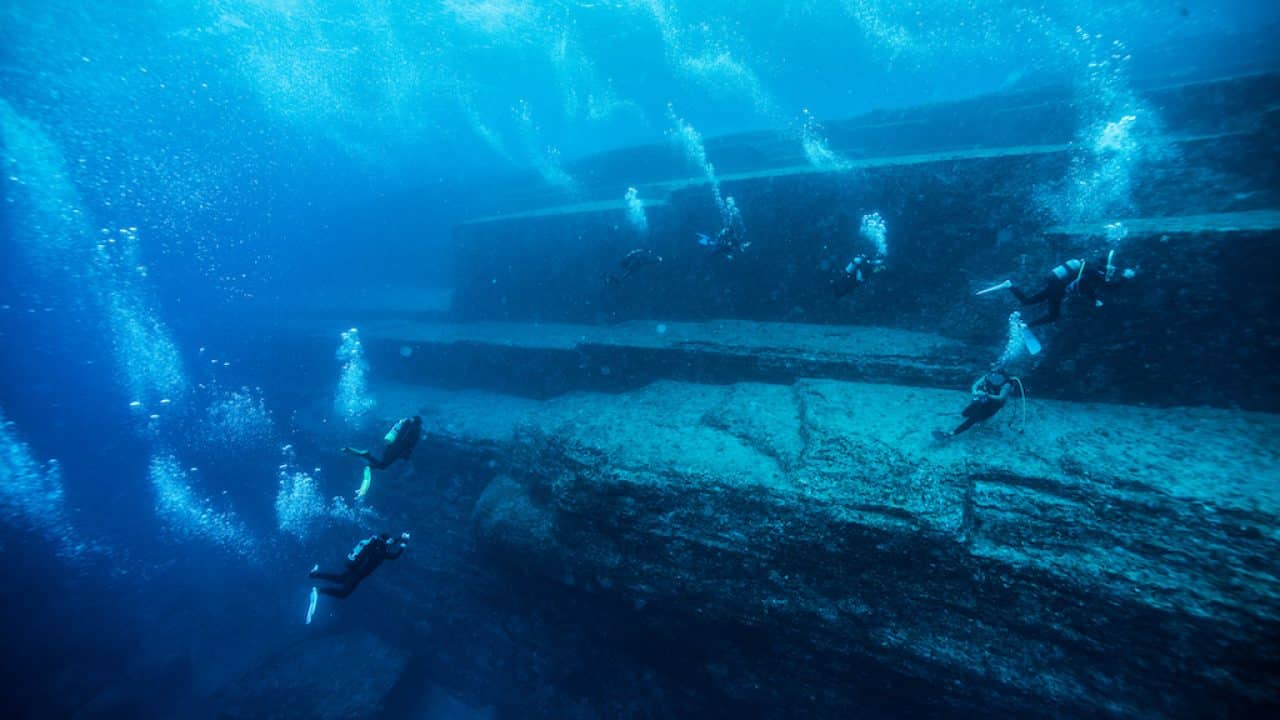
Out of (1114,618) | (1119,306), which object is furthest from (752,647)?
(1119,306)

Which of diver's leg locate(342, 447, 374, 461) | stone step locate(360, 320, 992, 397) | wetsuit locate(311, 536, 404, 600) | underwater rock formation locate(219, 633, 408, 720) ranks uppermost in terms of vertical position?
stone step locate(360, 320, 992, 397)

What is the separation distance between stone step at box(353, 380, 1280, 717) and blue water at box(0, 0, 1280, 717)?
4.43 m

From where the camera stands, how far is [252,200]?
46.7m

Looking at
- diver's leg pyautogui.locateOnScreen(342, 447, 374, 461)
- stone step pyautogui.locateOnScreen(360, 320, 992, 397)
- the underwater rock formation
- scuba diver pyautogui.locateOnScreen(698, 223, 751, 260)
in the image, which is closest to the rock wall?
scuba diver pyautogui.locateOnScreen(698, 223, 751, 260)

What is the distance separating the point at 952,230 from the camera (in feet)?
23.4

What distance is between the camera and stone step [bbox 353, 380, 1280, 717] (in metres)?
3.62

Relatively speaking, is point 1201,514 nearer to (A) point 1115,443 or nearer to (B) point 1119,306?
(A) point 1115,443

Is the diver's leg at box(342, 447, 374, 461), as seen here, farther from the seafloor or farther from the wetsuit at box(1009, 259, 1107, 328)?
the wetsuit at box(1009, 259, 1107, 328)

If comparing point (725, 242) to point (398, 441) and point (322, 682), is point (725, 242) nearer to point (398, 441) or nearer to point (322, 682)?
point (398, 441)

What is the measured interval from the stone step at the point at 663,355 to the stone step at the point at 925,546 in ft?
1.62

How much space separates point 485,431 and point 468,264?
6.22m

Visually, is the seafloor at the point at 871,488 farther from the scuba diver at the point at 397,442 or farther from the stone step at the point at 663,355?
the scuba diver at the point at 397,442

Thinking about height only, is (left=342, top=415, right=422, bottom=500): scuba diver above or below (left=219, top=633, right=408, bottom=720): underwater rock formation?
above

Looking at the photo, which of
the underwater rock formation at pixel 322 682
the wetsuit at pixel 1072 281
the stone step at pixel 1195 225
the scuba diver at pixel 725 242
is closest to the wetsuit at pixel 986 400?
the wetsuit at pixel 1072 281
